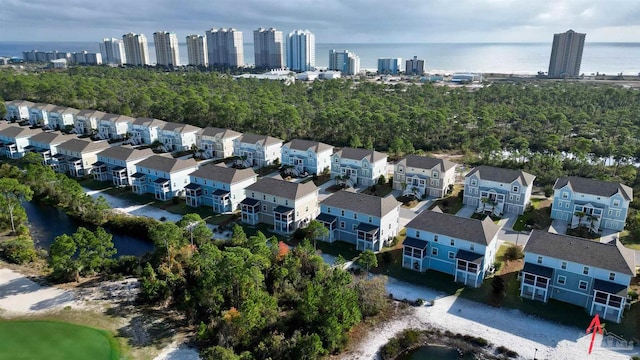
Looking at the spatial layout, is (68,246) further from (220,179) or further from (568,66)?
(568,66)

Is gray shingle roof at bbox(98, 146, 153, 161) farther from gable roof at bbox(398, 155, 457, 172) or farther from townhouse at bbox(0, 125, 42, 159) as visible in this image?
gable roof at bbox(398, 155, 457, 172)

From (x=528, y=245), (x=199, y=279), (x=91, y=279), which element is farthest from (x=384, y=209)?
(x=91, y=279)

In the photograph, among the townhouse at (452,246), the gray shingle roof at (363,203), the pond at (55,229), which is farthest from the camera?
the pond at (55,229)

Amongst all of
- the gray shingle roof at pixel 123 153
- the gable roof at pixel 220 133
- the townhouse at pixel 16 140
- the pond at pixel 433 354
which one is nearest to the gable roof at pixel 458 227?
the pond at pixel 433 354

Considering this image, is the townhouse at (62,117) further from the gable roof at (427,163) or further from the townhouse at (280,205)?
the gable roof at (427,163)

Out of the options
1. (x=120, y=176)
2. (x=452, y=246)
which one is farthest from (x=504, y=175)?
(x=120, y=176)
